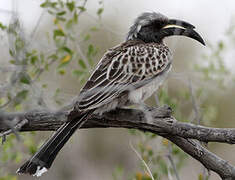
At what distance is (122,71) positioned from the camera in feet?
11.7

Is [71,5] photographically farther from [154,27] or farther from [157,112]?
[157,112]

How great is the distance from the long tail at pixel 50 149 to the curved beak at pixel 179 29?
4.33 feet

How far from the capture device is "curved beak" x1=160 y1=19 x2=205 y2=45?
4.04m

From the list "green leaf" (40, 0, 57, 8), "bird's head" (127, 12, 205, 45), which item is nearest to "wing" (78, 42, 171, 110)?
"bird's head" (127, 12, 205, 45)

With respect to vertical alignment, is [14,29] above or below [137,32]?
above

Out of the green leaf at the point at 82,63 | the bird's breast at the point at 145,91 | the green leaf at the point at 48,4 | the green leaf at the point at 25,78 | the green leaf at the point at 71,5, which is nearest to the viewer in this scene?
the green leaf at the point at 25,78

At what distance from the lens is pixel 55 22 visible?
393 centimetres

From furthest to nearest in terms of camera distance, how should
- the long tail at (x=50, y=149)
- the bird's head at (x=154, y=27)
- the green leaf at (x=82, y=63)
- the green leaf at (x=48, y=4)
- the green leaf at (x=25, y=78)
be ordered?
the bird's head at (x=154, y=27) < the green leaf at (x=82, y=63) < the green leaf at (x=48, y=4) < the long tail at (x=50, y=149) < the green leaf at (x=25, y=78)

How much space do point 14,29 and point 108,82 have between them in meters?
0.93

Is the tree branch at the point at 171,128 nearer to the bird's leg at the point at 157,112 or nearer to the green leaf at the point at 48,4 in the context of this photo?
the bird's leg at the point at 157,112

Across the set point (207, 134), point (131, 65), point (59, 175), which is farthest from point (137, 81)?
point (59, 175)

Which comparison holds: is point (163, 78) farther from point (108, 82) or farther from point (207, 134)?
point (207, 134)

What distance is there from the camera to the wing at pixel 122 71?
3.29m

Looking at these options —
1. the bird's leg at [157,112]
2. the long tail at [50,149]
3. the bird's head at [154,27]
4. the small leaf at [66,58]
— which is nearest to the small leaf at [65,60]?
the small leaf at [66,58]
